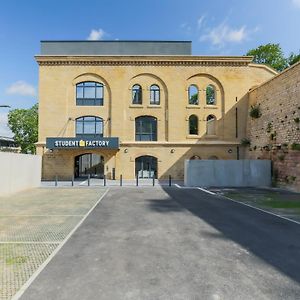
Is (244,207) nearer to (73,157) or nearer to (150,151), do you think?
(150,151)

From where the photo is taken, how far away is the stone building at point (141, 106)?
96.6ft

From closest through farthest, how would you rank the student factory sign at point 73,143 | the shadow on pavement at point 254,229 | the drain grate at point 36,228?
1. the shadow on pavement at point 254,229
2. the drain grate at point 36,228
3. the student factory sign at point 73,143

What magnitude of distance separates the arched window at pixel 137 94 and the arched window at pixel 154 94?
1143 mm

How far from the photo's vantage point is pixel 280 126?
23.2 metres

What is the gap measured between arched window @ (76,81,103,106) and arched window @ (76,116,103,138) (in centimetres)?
163

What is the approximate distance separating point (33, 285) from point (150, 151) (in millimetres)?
24779

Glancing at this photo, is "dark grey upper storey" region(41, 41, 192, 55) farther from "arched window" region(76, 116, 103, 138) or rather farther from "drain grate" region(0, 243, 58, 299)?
"drain grate" region(0, 243, 58, 299)

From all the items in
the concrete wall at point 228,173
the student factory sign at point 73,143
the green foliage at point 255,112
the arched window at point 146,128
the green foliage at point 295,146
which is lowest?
the concrete wall at point 228,173

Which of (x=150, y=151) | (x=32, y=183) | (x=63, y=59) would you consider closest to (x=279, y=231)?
(x=32, y=183)

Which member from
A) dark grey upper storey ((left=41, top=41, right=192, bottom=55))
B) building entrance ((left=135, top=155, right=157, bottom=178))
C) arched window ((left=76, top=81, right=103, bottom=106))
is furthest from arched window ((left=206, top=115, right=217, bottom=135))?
arched window ((left=76, top=81, right=103, bottom=106))

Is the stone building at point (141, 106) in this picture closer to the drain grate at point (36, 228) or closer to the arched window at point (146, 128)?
the arched window at point (146, 128)

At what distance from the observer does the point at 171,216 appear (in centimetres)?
1125

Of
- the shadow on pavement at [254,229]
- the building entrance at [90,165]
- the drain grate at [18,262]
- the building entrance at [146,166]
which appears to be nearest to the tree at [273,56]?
the building entrance at [146,166]

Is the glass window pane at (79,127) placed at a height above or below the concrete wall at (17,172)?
above
